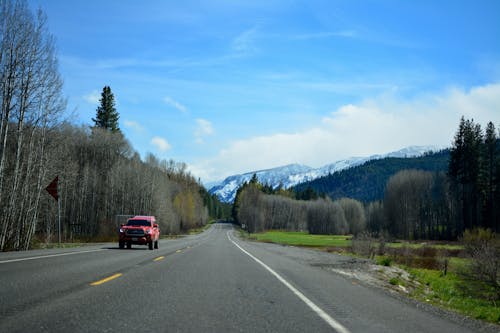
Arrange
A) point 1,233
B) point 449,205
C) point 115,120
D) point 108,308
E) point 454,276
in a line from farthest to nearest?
point 449,205 → point 115,120 → point 454,276 → point 1,233 → point 108,308

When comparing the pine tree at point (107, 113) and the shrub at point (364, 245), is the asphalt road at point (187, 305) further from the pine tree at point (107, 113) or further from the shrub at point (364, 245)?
the pine tree at point (107, 113)

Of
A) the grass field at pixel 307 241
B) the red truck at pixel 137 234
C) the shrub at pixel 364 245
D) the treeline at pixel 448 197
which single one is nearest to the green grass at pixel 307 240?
the grass field at pixel 307 241

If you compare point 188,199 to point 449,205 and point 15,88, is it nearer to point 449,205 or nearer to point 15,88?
point 449,205

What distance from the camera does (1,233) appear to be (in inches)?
908

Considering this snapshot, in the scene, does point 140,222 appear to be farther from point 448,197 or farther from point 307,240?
point 448,197

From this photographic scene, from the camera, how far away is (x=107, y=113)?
8112cm

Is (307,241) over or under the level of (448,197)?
under

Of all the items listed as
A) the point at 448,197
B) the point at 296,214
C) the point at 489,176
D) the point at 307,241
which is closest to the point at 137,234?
the point at 307,241

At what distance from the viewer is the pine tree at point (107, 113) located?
8106 centimetres

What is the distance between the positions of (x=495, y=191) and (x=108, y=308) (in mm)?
79897

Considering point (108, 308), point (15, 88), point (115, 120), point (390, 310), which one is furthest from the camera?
point (115, 120)

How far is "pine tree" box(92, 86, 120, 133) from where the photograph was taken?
266 feet

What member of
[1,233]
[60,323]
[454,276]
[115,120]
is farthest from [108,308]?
[115,120]

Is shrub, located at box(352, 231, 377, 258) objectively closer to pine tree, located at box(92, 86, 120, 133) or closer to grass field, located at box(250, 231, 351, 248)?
grass field, located at box(250, 231, 351, 248)
